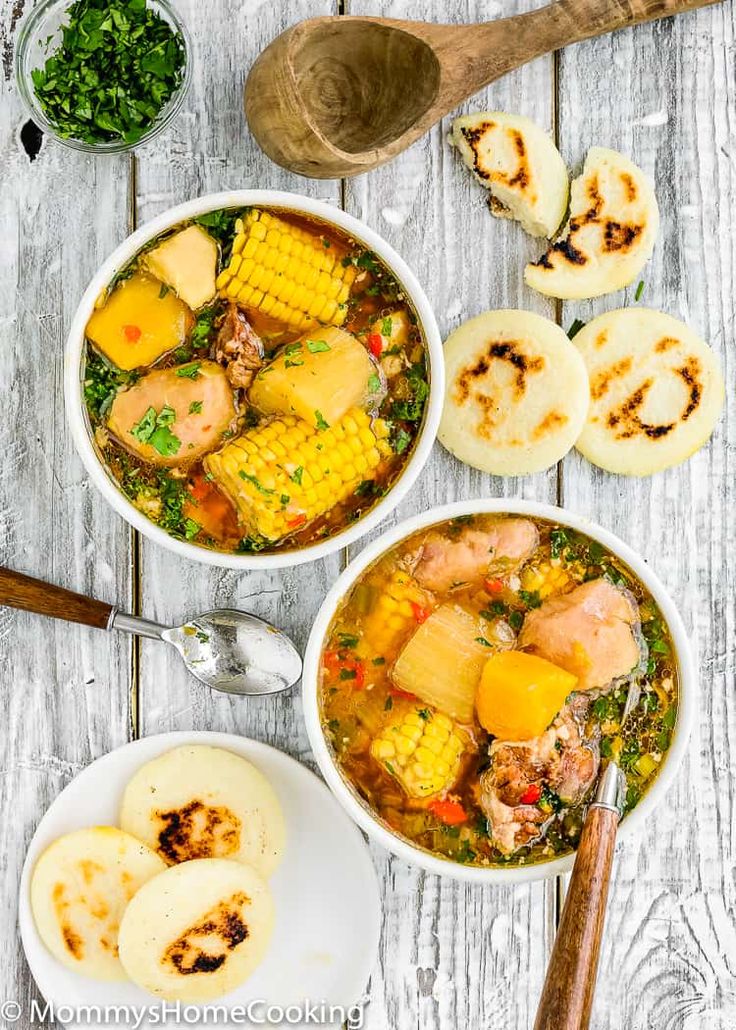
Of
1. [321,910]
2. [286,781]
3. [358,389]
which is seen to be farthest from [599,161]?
[321,910]

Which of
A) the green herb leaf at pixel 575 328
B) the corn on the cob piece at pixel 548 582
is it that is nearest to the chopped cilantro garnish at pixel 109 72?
the green herb leaf at pixel 575 328

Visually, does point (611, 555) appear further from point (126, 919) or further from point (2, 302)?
point (2, 302)

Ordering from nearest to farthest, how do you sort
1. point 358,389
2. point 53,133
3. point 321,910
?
1. point 358,389
2. point 53,133
3. point 321,910

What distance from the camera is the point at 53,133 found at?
2037 millimetres

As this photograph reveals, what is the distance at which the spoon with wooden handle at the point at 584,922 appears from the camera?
5.32 ft

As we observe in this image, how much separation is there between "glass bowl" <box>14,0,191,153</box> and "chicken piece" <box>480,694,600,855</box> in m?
1.36

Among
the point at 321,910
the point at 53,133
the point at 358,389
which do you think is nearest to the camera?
the point at 358,389

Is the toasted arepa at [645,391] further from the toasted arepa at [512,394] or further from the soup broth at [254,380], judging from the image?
the soup broth at [254,380]

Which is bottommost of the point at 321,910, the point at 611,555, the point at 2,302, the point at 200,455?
the point at 321,910

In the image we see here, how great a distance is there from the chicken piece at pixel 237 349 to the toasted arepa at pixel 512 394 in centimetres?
45

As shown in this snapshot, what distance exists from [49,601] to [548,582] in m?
0.98

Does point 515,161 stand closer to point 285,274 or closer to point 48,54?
point 285,274

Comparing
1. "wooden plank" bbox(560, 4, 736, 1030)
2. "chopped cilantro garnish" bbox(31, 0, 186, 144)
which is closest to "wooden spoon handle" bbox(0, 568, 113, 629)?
"chopped cilantro garnish" bbox(31, 0, 186, 144)

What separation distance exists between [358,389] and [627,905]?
49.5 inches
